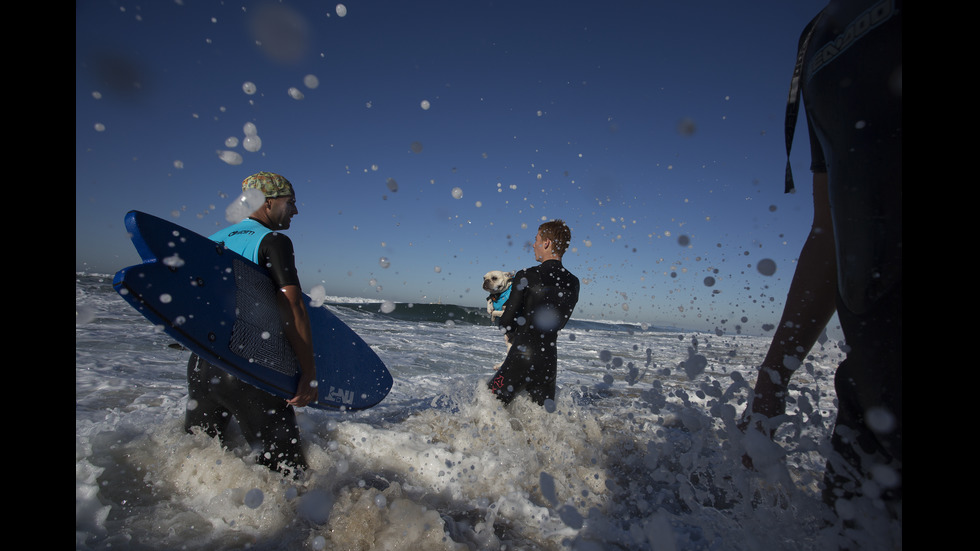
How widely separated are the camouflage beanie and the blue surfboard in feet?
1.32

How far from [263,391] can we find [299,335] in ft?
1.05

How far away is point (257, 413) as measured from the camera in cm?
199

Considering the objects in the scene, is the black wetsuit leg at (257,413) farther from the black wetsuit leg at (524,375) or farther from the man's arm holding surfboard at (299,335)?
the black wetsuit leg at (524,375)

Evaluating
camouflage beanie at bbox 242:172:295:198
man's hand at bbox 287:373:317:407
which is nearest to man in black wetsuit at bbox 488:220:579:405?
man's hand at bbox 287:373:317:407

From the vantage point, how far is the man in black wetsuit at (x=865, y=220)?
750 mm

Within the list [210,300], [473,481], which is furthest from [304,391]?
[473,481]

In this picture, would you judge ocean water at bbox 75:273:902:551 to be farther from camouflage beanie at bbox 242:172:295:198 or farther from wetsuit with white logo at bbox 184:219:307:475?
camouflage beanie at bbox 242:172:295:198

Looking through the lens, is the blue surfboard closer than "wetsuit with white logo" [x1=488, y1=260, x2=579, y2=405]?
Yes

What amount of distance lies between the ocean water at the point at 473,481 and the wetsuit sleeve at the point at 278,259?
0.75m

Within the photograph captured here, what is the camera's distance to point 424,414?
3463 mm

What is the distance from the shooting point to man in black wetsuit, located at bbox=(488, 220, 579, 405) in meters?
3.02
